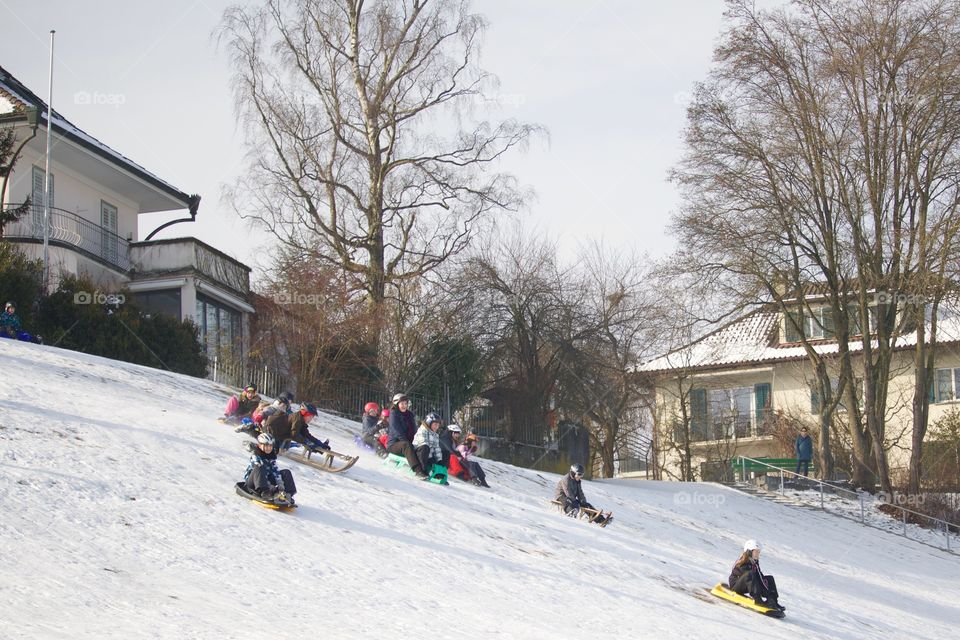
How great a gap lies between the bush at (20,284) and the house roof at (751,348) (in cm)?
2639

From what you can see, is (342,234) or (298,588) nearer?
(298,588)

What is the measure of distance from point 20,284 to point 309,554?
17.0 meters

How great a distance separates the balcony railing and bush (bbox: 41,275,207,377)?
3.32 m

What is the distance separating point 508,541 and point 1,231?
60.8 ft

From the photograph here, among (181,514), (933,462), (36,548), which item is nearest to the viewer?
(36,548)

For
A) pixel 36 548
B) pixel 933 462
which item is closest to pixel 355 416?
pixel 36 548

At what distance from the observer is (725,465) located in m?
48.7

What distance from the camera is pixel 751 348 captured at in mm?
57156

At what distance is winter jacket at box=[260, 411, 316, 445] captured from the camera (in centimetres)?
2027

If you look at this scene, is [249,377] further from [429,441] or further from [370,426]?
[429,441]

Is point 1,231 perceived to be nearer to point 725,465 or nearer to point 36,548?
point 36,548
